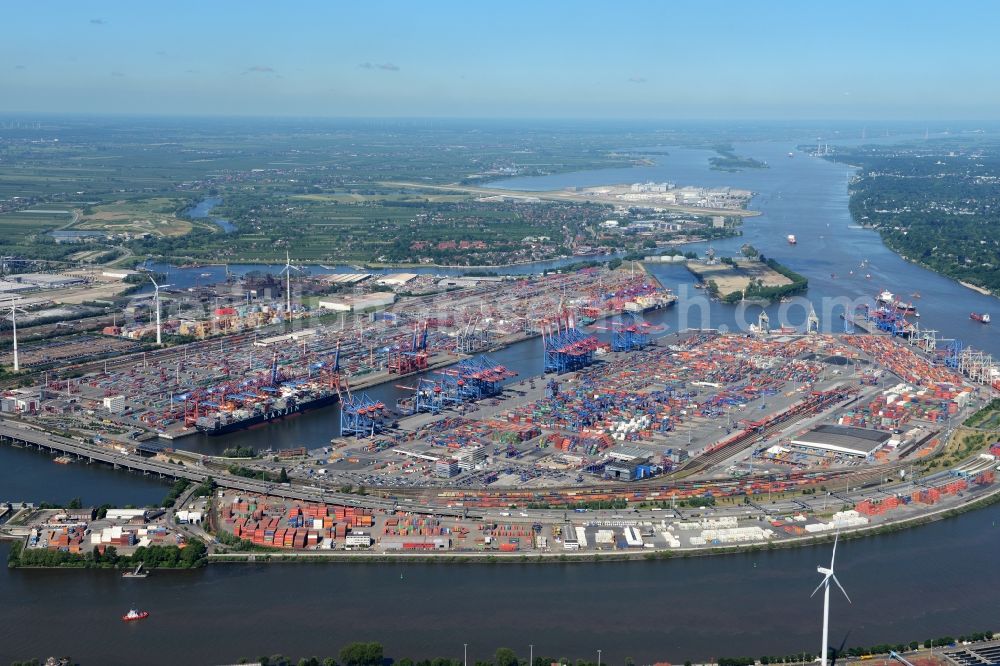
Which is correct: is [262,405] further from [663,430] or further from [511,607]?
[511,607]

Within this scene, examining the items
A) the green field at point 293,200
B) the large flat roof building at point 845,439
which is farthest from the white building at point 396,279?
the large flat roof building at point 845,439

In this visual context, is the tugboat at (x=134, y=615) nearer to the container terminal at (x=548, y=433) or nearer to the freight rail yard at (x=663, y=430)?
the container terminal at (x=548, y=433)

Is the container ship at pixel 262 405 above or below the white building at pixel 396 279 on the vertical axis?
below

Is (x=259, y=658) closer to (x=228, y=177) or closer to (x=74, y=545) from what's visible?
(x=74, y=545)

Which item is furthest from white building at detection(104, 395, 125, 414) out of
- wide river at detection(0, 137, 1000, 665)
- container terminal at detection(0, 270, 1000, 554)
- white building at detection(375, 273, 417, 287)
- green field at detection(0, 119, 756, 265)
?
green field at detection(0, 119, 756, 265)

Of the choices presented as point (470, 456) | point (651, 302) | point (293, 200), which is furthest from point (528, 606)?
point (293, 200)

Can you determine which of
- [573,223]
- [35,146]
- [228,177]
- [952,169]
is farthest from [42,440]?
[35,146]

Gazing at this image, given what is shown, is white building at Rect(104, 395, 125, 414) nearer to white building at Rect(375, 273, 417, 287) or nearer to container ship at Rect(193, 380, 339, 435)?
container ship at Rect(193, 380, 339, 435)
